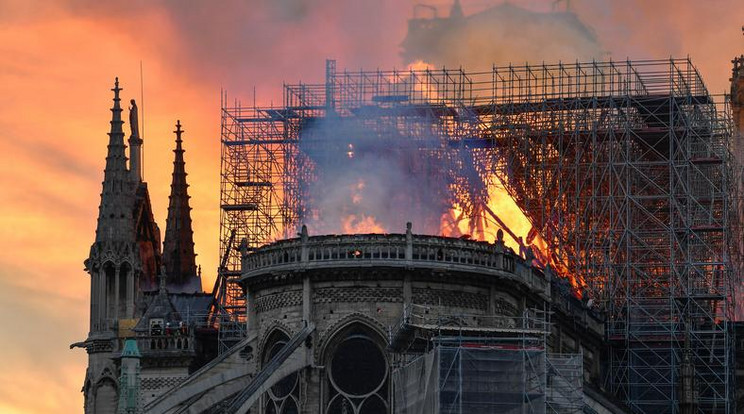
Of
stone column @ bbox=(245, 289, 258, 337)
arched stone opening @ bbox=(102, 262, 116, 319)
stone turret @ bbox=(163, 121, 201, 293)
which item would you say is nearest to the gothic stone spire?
arched stone opening @ bbox=(102, 262, 116, 319)

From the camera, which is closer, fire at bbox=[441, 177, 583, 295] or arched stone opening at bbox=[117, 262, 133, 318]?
fire at bbox=[441, 177, 583, 295]

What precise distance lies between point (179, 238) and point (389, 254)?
3875 centimetres

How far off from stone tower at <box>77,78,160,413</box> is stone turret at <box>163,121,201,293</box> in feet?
11.9

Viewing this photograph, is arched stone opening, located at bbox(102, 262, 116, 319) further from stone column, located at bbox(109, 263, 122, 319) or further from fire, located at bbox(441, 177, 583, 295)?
fire, located at bbox(441, 177, 583, 295)

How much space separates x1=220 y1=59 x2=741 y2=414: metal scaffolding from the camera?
367 ft

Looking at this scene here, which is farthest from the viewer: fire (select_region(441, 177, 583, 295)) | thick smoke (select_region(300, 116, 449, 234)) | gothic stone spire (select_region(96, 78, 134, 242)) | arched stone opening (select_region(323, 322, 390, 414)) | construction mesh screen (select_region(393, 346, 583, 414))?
gothic stone spire (select_region(96, 78, 134, 242))

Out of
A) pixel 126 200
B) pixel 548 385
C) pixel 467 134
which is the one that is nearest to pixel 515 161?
pixel 467 134

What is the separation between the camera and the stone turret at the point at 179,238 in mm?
129500

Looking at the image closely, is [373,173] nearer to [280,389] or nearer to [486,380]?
[280,389]

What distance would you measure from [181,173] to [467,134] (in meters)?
21.3

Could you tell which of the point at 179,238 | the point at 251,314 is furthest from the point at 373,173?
the point at 179,238

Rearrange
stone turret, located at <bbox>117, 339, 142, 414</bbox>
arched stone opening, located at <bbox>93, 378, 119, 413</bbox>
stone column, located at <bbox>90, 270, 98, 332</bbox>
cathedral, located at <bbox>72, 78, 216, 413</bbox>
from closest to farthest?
stone turret, located at <bbox>117, 339, 142, 414</bbox> → cathedral, located at <bbox>72, 78, 216, 413</bbox> → arched stone opening, located at <bbox>93, 378, 119, 413</bbox> → stone column, located at <bbox>90, 270, 98, 332</bbox>

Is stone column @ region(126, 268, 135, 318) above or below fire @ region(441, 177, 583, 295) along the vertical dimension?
below

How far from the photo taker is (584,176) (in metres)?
115
